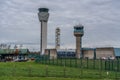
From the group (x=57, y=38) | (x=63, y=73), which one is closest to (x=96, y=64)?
(x=63, y=73)

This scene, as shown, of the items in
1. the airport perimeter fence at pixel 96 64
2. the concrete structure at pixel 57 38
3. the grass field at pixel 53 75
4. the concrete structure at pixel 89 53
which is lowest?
the grass field at pixel 53 75

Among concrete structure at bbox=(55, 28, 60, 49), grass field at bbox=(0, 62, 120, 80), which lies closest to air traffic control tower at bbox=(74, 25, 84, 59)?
concrete structure at bbox=(55, 28, 60, 49)

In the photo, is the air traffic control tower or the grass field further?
the air traffic control tower

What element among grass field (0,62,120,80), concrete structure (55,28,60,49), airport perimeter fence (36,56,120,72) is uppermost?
concrete structure (55,28,60,49)

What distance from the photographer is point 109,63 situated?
48344mm

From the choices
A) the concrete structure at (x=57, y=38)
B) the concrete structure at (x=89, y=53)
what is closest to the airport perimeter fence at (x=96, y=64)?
the concrete structure at (x=89, y=53)

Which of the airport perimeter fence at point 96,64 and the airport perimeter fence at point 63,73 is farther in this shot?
the airport perimeter fence at point 96,64

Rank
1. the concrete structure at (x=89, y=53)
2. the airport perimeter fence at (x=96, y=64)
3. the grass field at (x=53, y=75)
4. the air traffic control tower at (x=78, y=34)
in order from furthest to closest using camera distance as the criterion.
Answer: the air traffic control tower at (x=78, y=34) < the concrete structure at (x=89, y=53) < the airport perimeter fence at (x=96, y=64) < the grass field at (x=53, y=75)

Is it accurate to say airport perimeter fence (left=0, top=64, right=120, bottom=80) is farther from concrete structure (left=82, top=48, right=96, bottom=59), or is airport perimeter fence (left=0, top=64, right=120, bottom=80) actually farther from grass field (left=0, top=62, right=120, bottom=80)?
concrete structure (left=82, top=48, right=96, bottom=59)

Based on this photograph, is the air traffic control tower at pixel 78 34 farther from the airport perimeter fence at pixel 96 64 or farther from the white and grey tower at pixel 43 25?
the airport perimeter fence at pixel 96 64

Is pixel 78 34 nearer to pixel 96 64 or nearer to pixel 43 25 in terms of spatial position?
pixel 43 25

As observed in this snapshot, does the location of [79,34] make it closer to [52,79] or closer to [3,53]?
[3,53]

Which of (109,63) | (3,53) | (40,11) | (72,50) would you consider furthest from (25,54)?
(109,63)

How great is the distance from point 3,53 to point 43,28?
45459 millimetres
